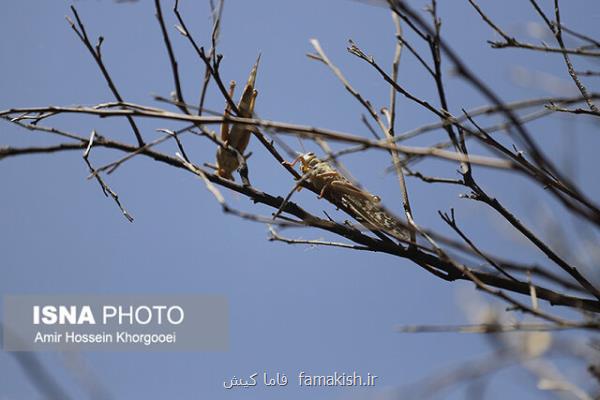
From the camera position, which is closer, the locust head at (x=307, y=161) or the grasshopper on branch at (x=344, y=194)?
the grasshopper on branch at (x=344, y=194)

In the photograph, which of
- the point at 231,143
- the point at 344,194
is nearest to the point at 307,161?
the point at 344,194

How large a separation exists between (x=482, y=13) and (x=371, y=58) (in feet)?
1.78

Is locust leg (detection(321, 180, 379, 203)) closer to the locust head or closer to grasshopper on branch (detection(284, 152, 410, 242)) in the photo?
grasshopper on branch (detection(284, 152, 410, 242))

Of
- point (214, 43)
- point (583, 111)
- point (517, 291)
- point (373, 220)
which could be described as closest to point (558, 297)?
point (517, 291)

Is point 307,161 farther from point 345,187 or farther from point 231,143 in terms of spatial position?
point 231,143

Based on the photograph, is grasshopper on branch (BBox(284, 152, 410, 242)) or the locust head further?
the locust head

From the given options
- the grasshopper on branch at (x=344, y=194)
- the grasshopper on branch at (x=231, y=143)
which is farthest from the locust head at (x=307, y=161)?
the grasshopper on branch at (x=231, y=143)

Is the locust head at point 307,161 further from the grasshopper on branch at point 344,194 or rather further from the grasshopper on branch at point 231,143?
the grasshopper on branch at point 231,143

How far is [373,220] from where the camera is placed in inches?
104

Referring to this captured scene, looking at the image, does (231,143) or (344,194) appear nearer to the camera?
(231,143)

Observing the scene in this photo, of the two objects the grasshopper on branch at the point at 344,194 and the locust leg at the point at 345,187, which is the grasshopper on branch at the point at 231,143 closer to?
the grasshopper on branch at the point at 344,194

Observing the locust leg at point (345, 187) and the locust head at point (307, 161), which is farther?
the locust head at point (307, 161)

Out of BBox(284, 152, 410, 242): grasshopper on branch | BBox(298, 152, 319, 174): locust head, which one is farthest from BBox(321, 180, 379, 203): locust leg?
BBox(298, 152, 319, 174): locust head

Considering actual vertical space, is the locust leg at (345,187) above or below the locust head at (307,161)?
below
